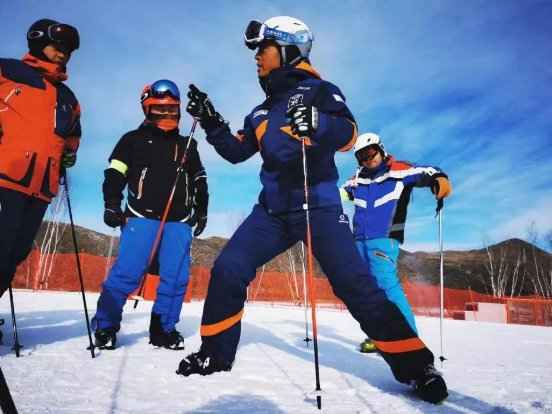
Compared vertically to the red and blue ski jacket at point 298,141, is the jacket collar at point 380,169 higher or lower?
higher

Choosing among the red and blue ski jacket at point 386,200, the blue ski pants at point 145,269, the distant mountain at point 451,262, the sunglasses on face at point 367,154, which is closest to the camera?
the blue ski pants at point 145,269

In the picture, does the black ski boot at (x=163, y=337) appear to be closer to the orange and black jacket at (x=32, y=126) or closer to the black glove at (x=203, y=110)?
the orange and black jacket at (x=32, y=126)

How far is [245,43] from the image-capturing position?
2.96 metres

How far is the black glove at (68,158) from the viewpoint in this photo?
329 cm

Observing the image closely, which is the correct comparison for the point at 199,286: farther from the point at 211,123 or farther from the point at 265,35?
the point at 265,35

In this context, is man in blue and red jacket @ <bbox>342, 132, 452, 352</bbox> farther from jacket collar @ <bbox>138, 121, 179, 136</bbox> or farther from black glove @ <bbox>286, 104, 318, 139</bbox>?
jacket collar @ <bbox>138, 121, 179, 136</bbox>

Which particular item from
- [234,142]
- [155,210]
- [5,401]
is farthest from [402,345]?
[155,210]

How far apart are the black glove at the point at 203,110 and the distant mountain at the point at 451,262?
6716cm

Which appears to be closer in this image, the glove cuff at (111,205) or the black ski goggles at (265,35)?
the black ski goggles at (265,35)

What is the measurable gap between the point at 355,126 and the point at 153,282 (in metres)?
2.38

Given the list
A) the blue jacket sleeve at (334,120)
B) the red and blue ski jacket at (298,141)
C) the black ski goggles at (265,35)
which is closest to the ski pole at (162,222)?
the black ski goggles at (265,35)

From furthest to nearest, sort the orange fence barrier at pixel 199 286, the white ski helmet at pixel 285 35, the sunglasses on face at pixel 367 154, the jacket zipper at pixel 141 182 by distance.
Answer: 1. the orange fence barrier at pixel 199 286
2. the sunglasses on face at pixel 367 154
3. the jacket zipper at pixel 141 182
4. the white ski helmet at pixel 285 35

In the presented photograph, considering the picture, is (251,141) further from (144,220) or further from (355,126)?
(144,220)

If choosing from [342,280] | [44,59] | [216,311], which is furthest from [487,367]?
[44,59]
